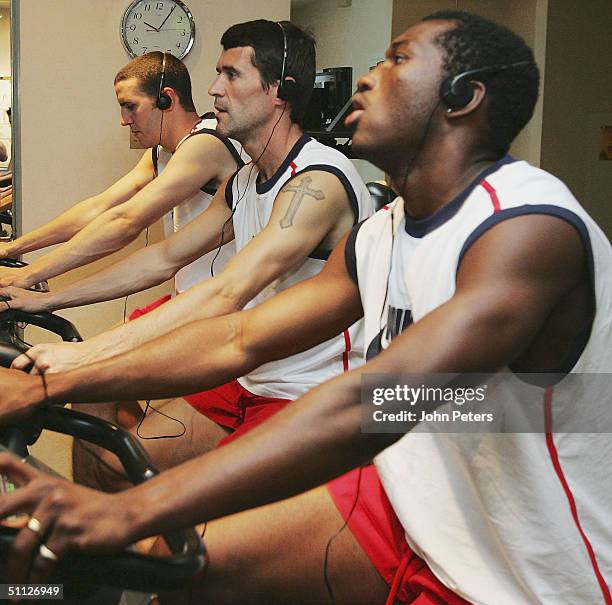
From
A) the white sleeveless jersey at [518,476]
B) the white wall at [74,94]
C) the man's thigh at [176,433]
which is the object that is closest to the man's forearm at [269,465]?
the white sleeveless jersey at [518,476]

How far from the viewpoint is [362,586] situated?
4.66ft

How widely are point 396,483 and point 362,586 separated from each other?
0.55 feet

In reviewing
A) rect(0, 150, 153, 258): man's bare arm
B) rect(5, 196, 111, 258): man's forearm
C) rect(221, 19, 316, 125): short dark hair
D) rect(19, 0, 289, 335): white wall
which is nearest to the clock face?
rect(19, 0, 289, 335): white wall

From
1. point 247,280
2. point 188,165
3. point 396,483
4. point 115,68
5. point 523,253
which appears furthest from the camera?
point 115,68

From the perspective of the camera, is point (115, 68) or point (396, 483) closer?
point (396, 483)

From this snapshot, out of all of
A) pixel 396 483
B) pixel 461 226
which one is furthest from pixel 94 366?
pixel 461 226

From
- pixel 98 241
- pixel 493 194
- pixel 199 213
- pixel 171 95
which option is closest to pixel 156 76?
pixel 171 95

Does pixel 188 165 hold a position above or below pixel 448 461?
above

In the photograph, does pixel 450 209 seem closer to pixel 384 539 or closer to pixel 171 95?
pixel 384 539

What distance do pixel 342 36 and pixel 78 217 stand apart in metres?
2.03

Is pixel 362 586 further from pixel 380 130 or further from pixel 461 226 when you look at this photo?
pixel 380 130

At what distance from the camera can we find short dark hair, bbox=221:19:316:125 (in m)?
2.68

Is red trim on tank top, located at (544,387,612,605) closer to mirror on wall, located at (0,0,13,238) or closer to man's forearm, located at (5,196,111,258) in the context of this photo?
man's forearm, located at (5,196,111,258)

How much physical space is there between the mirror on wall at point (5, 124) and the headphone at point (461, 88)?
3340 millimetres
